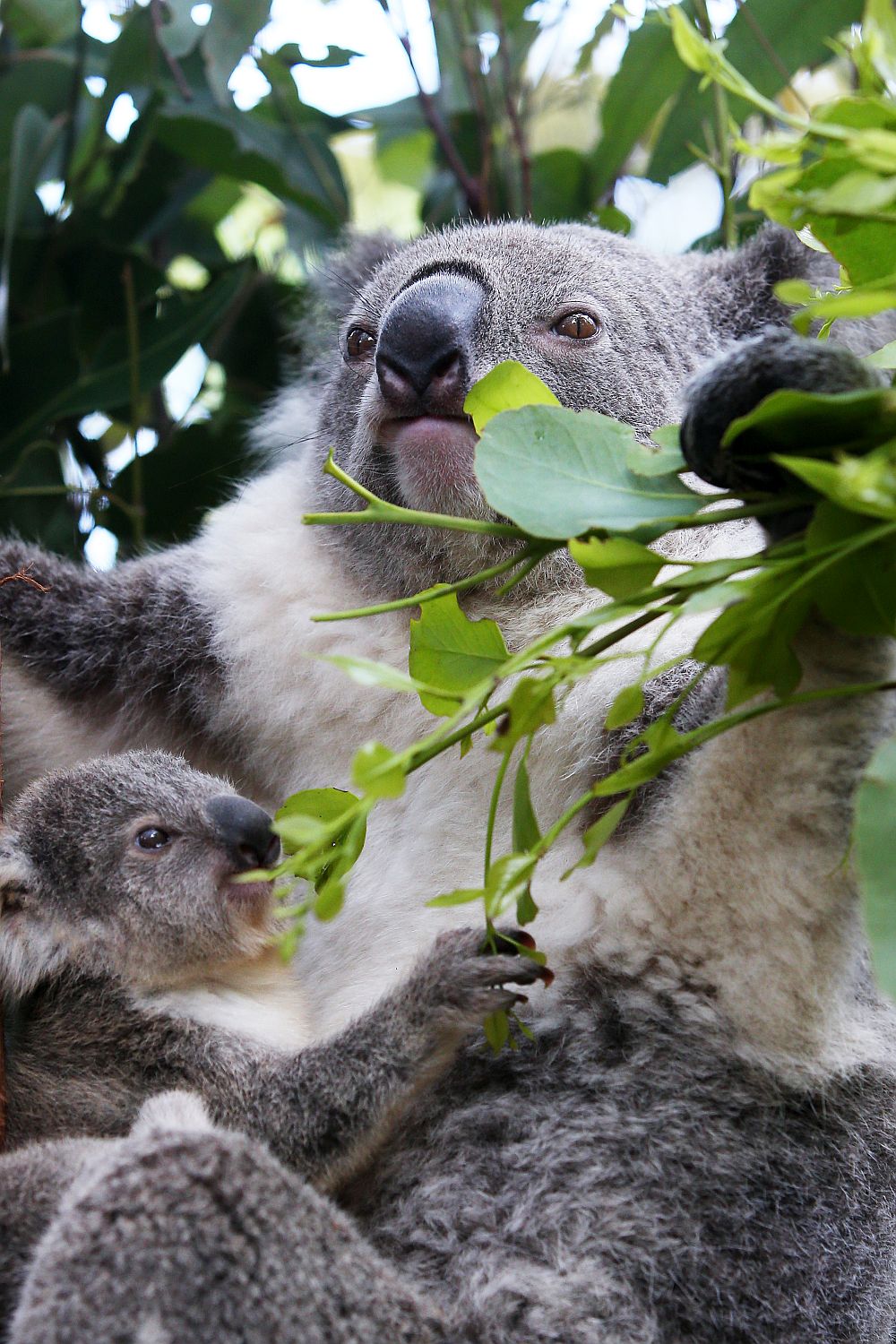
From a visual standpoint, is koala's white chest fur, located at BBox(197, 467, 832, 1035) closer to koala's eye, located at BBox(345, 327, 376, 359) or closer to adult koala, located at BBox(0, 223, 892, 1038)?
adult koala, located at BBox(0, 223, 892, 1038)

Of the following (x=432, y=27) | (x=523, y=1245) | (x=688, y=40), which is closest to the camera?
(x=688, y=40)

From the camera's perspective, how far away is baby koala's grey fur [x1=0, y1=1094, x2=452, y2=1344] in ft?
5.04

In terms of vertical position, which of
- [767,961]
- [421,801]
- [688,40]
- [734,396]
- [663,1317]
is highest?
[688,40]

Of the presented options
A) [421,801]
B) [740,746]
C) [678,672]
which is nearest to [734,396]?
[740,746]

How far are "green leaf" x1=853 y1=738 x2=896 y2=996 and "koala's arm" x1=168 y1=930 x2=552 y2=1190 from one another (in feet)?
2.21

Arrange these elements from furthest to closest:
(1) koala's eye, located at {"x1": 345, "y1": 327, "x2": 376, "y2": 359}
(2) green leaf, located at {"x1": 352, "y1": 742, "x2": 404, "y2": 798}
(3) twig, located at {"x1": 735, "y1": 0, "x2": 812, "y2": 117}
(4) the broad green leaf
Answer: (3) twig, located at {"x1": 735, "y1": 0, "x2": 812, "y2": 117} → (1) koala's eye, located at {"x1": 345, "y1": 327, "x2": 376, "y2": 359} → (4) the broad green leaf → (2) green leaf, located at {"x1": 352, "y1": 742, "x2": 404, "y2": 798}

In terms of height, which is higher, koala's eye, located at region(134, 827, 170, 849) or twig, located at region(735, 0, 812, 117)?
twig, located at region(735, 0, 812, 117)

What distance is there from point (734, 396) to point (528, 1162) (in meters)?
1.13

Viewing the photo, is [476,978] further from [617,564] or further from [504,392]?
[504,392]

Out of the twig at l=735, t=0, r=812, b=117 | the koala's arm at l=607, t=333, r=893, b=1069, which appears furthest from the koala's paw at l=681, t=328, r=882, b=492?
the twig at l=735, t=0, r=812, b=117

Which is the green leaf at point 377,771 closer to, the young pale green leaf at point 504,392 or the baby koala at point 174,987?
the young pale green leaf at point 504,392

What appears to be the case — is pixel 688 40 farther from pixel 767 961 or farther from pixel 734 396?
pixel 767 961

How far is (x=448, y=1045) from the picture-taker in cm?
186

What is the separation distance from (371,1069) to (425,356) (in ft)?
3.66
